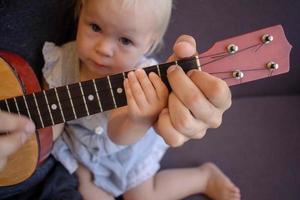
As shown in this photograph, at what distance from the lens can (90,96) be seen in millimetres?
662

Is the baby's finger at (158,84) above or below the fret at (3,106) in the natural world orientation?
above

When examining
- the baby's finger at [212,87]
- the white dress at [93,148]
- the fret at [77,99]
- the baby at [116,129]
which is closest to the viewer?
the baby's finger at [212,87]

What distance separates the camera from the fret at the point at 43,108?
70cm

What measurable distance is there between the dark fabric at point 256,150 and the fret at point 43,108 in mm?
380

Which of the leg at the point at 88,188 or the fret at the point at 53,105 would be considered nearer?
the fret at the point at 53,105

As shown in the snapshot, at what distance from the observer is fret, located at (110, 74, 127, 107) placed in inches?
25.0

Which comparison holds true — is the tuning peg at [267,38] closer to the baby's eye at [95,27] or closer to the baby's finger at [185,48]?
the baby's finger at [185,48]

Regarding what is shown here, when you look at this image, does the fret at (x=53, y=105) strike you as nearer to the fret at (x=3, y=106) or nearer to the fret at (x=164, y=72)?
the fret at (x=3, y=106)

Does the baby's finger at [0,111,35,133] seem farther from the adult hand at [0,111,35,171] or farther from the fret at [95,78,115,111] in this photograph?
the fret at [95,78,115,111]

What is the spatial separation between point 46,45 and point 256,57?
0.49m

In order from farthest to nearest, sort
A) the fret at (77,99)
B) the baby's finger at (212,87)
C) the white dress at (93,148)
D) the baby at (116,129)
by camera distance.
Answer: the white dress at (93,148)
the baby at (116,129)
the fret at (77,99)
the baby's finger at (212,87)

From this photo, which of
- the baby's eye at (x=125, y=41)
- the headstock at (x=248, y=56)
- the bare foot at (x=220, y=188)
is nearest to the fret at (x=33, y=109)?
the baby's eye at (x=125, y=41)

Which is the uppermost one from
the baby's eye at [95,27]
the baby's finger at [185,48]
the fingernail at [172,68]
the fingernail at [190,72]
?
the baby's finger at [185,48]

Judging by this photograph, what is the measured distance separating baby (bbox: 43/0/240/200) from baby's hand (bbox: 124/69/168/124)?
2.6 inches
